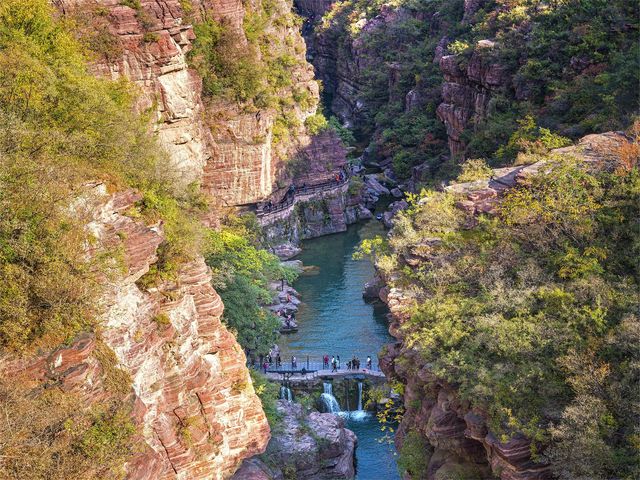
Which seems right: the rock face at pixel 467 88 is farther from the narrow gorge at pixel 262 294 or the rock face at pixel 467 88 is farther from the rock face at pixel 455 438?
the rock face at pixel 455 438

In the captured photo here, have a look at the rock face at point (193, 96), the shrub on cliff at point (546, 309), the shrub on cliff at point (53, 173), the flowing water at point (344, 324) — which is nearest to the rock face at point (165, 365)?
the shrub on cliff at point (53, 173)

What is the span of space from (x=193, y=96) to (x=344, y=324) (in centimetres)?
1640

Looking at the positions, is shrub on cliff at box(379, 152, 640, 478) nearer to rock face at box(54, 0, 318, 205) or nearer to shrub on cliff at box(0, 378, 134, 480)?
shrub on cliff at box(0, 378, 134, 480)

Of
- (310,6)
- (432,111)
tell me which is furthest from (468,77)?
(310,6)

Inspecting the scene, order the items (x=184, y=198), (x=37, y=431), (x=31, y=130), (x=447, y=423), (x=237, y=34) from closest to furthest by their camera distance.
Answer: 1. (x=37, y=431)
2. (x=31, y=130)
3. (x=447, y=423)
4. (x=184, y=198)
5. (x=237, y=34)

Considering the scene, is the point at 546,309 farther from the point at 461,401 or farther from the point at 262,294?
the point at 262,294

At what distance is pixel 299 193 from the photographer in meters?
61.5

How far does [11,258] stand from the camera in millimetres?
16375

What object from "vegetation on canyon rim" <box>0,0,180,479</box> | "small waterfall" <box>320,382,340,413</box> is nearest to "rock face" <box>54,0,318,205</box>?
"vegetation on canyon rim" <box>0,0,180,479</box>

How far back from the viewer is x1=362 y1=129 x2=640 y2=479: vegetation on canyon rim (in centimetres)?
1691

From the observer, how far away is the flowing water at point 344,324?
32781 mm

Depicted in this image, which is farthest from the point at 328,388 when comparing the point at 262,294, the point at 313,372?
the point at 262,294

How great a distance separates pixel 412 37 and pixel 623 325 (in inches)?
2894

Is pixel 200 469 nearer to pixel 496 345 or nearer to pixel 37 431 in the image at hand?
pixel 37 431
